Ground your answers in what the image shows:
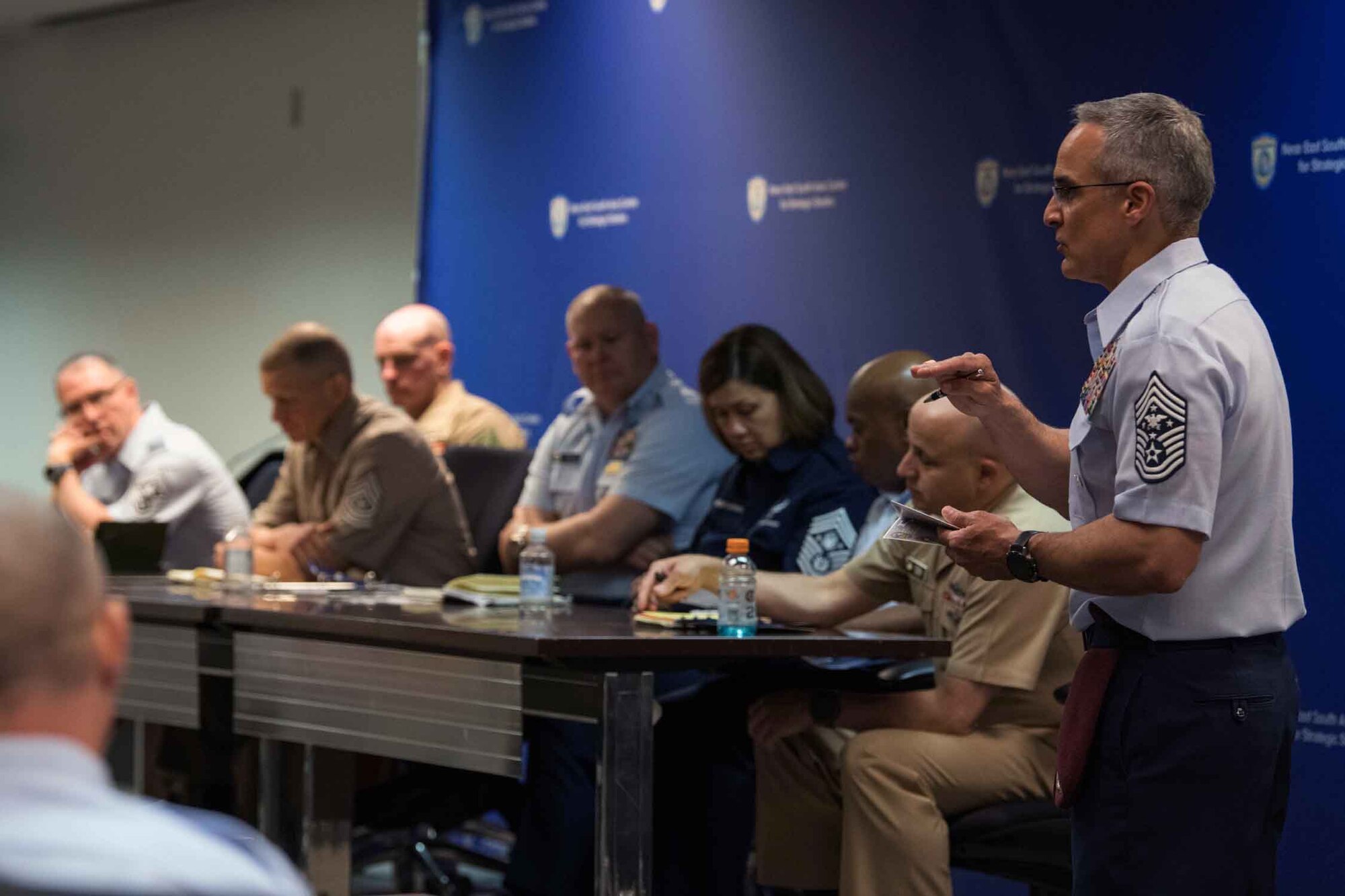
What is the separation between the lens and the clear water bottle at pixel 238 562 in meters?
4.39

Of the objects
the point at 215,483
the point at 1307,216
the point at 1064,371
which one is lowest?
the point at 215,483

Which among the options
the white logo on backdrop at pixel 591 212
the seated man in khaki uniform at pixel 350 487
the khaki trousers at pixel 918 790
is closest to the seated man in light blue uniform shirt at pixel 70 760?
the khaki trousers at pixel 918 790

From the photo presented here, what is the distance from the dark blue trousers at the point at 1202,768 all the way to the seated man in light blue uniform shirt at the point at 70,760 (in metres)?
1.43

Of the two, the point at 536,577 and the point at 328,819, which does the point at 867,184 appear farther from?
the point at 328,819

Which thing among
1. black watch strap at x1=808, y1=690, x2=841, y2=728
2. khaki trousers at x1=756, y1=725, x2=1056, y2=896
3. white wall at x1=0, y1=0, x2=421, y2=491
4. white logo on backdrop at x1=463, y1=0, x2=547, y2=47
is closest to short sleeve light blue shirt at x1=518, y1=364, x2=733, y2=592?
black watch strap at x1=808, y1=690, x2=841, y2=728

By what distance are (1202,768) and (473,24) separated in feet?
15.0

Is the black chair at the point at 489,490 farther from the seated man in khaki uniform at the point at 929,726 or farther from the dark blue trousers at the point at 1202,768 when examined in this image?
the dark blue trousers at the point at 1202,768

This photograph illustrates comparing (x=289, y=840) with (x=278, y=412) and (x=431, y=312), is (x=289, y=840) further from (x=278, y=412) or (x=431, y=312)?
(x=431, y=312)

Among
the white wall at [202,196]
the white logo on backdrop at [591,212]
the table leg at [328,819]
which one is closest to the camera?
the table leg at [328,819]

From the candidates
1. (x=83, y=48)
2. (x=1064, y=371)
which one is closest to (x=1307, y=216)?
(x=1064, y=371)

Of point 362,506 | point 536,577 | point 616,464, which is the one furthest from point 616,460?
point 536,577

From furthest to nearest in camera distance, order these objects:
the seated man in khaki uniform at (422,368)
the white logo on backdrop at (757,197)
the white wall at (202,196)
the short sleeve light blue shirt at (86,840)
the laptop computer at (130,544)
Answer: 1. the white wall at (202,196)
2. the seated man in khaki uniform at (422,368)
3. the white logo on backdrop at (757,197)
4. the laptop computer at (130,544)
5. the short sleeve light blue shirt at (86,840)

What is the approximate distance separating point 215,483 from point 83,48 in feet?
12.7

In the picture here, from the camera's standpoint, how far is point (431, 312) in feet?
19.3
